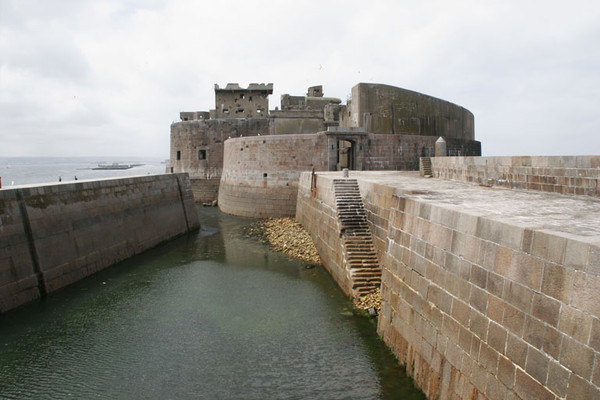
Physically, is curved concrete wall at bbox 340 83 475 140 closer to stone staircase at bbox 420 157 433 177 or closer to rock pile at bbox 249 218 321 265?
rock pile at bbox 249 218 321 265

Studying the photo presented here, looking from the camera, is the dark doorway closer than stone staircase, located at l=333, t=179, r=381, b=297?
No

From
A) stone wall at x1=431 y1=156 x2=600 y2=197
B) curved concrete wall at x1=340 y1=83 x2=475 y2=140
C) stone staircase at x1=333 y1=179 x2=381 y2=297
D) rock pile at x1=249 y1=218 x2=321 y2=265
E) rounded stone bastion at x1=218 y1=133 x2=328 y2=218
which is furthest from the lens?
curved concrete wall at x1=340 y1=83 x2=475 y2=140

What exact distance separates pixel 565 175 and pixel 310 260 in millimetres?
7844

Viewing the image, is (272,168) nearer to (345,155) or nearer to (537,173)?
Result: (345,155)

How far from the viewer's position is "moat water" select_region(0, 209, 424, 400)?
646 centimetres

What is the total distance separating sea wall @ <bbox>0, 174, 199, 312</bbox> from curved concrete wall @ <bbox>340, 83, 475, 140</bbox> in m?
11.1

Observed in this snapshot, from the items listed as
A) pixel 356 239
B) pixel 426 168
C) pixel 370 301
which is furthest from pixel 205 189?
pixel 370 301

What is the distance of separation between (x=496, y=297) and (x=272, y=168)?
58.0 feet

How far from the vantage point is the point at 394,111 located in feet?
73.7

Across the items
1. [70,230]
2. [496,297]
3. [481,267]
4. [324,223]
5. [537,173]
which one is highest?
[537,173]

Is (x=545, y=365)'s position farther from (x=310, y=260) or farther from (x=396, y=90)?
(x=396, y=90)

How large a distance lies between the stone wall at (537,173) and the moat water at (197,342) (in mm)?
4747

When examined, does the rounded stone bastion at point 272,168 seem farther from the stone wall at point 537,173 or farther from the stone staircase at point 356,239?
the stone wall at point 537,173

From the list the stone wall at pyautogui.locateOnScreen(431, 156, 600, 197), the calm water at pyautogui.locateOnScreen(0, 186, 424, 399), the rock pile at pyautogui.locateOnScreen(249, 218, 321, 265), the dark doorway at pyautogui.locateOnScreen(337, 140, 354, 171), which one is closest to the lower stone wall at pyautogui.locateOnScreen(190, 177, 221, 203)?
the rock pile at pyautogui.locateOnScreen(249, 218, 321, 265)
